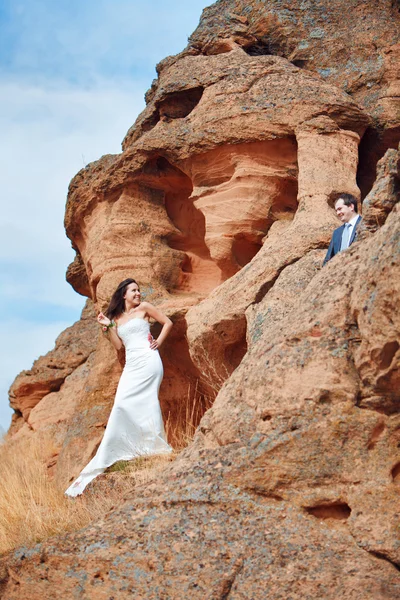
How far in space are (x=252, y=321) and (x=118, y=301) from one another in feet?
7.49

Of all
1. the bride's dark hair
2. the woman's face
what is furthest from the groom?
the bride's dark hair

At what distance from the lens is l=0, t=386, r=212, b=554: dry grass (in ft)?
22.3

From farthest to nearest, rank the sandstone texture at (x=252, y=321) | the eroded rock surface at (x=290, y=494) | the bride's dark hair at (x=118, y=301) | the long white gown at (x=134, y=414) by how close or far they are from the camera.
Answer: the bride's dark hair at (x=118, y=301)
the long white gown at (x=134, y=414)
the sandstone texture at (x=252, y=321)
the eroded rock surface at (x=290, y=494)

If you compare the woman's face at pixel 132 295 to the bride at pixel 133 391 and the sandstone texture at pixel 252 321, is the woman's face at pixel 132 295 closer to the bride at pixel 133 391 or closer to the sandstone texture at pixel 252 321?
the bride at pixel 133 391

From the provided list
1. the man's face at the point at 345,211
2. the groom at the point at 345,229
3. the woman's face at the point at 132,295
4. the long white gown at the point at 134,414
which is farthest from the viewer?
the woman's face at the point at 132,295

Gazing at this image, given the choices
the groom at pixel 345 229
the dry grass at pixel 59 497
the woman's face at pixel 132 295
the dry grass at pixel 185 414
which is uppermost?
the woman's face at pixel 132 295

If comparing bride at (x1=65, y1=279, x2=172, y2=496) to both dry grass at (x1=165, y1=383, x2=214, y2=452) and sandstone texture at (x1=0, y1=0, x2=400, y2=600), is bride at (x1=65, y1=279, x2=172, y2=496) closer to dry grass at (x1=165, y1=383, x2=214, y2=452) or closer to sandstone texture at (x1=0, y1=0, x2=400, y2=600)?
sandstone texture at (x1=0, y1=0, x2=400, y2=600)

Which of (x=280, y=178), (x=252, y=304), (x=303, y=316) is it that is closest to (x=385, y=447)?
(x=303, y=316)

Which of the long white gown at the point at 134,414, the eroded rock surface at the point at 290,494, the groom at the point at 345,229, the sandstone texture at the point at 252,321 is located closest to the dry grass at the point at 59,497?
the long white gown at the point at 134,414

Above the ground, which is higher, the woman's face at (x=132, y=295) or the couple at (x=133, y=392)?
the woman's face at (x=132, y=295)

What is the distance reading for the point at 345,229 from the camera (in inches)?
320

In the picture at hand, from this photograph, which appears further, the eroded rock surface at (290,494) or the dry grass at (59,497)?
the dry grass at (59,497)

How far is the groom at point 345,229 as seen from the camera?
8039 millimetres

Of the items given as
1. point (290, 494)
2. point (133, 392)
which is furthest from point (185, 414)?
point (290, 494)
